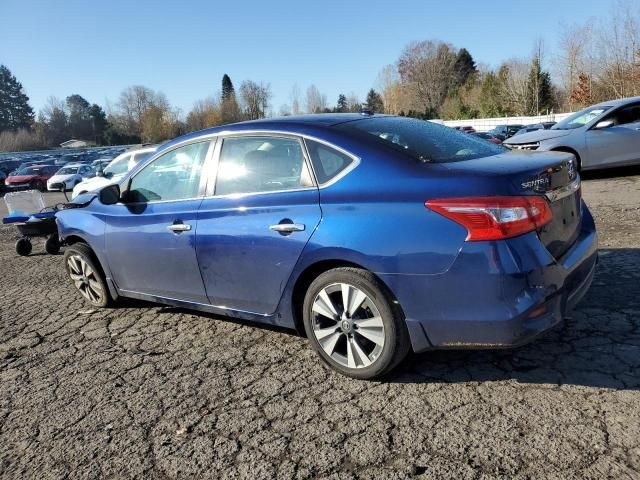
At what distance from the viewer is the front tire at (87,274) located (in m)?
4.75

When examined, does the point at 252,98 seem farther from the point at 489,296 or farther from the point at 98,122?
the point at 489,296

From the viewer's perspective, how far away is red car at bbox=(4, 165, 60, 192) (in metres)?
27.6

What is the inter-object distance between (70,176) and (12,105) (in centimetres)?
9471

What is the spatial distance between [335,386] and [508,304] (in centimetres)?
117

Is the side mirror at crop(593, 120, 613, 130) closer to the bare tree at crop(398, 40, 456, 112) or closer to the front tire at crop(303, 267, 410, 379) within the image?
the front tire at crop(303, 267, 410, 379)

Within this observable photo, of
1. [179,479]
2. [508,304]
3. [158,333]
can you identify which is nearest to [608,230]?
[508,304]

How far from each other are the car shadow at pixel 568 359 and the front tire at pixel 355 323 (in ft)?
0.82

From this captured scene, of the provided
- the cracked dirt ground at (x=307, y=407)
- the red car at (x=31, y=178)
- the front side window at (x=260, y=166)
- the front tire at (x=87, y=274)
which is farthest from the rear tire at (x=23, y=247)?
the red car at (x=31, y=178)

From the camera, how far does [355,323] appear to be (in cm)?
297

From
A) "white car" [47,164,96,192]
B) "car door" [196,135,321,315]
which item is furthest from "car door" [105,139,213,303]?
"white car" [47,164,96,192]

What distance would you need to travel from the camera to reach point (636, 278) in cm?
434

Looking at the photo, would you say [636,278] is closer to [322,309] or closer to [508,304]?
[508,304]

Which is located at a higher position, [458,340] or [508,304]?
[508,304]

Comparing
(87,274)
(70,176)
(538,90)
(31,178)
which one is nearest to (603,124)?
(87,274)
